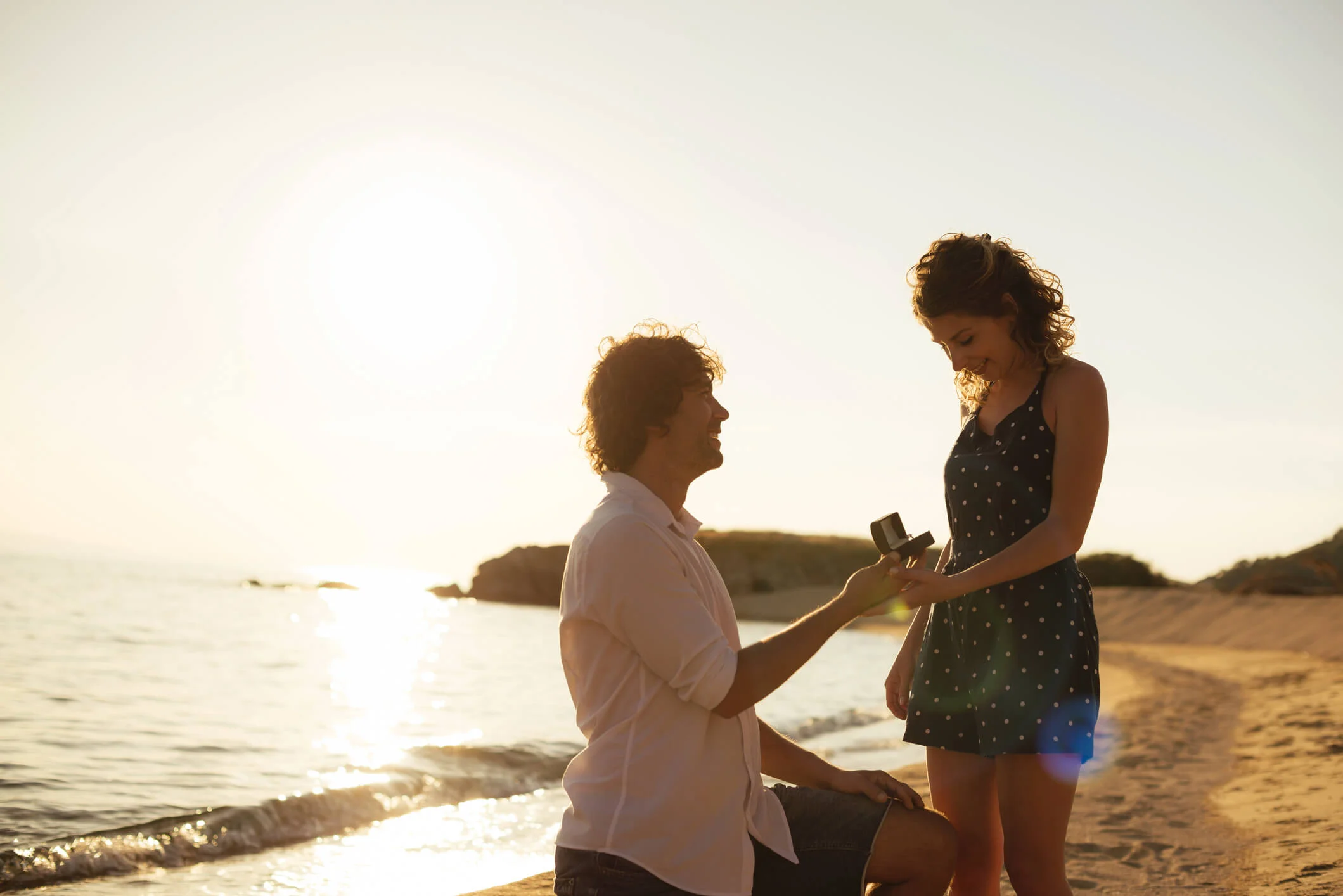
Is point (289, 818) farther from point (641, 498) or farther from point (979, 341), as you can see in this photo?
point (979, 341)

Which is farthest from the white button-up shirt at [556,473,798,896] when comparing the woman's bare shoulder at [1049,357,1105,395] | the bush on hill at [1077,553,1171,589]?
the bush on hill at [1077,553,1171,589]

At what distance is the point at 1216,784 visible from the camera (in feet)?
21.8

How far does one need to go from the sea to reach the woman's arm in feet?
10.7

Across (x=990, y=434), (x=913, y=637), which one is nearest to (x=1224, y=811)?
(x=913, y=637)

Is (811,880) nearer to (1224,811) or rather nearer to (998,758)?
(998,758)

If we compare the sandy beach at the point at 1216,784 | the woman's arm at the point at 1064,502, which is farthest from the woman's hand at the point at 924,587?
the sandy beach at the point at 1216,784

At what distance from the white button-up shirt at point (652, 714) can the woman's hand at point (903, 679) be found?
0.74 metres

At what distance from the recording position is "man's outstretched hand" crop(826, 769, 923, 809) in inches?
99.3

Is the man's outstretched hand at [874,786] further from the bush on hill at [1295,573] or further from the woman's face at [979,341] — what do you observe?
the bush on hill at [1295,573]

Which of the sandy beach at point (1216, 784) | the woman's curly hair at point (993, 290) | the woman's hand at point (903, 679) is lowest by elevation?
the sandy beach at point (1216, 784)

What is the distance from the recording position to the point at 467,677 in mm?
14430

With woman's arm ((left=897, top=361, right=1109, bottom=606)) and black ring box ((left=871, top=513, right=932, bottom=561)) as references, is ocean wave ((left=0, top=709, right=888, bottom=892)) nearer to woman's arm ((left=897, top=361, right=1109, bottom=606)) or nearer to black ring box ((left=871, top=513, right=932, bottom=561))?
black ring box ((left=871, top=513, right=932, bottom=561))

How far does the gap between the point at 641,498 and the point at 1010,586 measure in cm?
92

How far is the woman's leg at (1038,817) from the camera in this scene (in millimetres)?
2441
